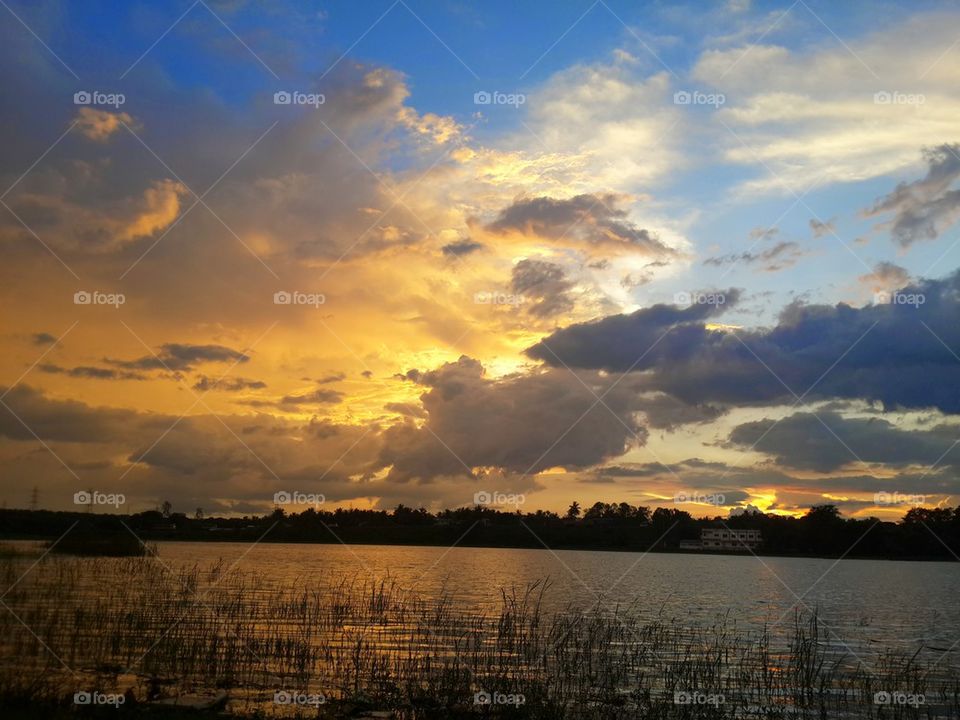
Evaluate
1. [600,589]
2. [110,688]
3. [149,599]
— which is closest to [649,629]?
[110,688]

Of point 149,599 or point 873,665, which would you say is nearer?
point 873,665

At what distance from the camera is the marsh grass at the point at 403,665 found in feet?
72.7

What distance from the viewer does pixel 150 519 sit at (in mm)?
183375

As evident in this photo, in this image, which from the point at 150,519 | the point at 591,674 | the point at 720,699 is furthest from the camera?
the point at 150,519

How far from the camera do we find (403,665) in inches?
1075

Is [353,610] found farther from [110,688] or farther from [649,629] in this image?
[110,688]

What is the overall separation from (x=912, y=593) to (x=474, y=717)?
92921mm

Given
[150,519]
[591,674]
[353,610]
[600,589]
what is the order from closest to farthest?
[591,674] < [353,610] < [600,589] < [150,519]

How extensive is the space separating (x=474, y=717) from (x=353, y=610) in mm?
23163

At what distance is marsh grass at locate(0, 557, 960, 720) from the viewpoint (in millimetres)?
22172

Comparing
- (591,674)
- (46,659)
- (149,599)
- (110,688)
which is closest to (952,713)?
(591,674)

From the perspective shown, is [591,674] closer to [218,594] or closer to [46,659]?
[46,659]

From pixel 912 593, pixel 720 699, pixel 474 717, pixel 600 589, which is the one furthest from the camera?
pixel 912 593

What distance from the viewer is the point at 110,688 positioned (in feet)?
71.1
